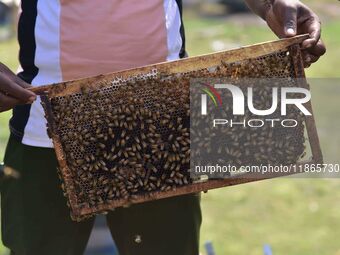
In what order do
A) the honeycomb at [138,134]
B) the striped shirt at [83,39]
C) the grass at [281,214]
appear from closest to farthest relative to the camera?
the honeycomb at [138,134] → the striped shirt at [83,39] → the grass at [281,214]

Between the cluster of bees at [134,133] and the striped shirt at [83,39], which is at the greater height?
the striped shirt at [83,39]

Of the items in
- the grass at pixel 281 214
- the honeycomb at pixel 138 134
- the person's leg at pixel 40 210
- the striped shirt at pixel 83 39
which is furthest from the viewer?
the grass at pixel 281 214

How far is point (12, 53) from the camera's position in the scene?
36.2 ft

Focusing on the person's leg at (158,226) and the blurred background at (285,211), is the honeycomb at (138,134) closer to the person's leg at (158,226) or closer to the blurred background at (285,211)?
the person's leg at (158,226)

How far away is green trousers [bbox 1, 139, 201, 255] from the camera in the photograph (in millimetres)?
3354

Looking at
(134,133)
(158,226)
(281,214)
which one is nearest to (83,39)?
(134,133)

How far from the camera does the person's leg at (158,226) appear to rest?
3.39m

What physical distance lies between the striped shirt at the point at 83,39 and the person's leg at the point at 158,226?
0.45 m

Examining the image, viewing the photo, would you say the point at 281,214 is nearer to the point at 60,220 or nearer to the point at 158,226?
the point at 158,226

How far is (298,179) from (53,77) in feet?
12.3

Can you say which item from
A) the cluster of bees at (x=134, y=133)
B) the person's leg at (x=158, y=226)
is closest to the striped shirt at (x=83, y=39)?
the cluster of bees at (x=134, y=133)

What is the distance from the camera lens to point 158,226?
3406mm

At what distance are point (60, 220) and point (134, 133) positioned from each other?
509 millimetres

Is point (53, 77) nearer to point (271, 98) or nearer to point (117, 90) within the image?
point (117, 90)
